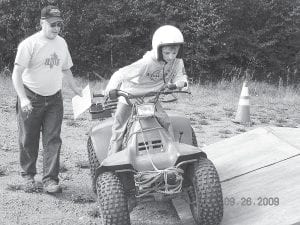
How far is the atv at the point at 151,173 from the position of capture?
459 cm

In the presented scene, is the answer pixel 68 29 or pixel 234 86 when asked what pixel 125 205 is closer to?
pixel 234 86

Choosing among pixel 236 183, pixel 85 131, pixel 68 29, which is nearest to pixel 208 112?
pixel 85 131

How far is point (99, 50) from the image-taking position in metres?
24.0

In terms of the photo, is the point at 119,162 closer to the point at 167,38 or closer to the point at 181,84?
the point at 181,84

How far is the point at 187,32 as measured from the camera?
2414cm

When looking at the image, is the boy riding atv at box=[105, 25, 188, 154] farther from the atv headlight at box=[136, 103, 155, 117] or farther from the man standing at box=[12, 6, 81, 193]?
the man standing at box=[12, 6, 81, 193]

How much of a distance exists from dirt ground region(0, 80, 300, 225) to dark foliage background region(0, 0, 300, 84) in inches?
401

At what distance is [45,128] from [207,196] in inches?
88.5

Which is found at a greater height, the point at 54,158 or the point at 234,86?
the point at 54,158

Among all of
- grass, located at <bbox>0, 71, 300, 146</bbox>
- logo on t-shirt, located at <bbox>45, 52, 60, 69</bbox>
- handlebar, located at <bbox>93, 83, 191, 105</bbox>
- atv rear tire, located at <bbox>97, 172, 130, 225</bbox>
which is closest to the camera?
atv rear tire, located at <bbox>97, 172, 130, 225</bbox>

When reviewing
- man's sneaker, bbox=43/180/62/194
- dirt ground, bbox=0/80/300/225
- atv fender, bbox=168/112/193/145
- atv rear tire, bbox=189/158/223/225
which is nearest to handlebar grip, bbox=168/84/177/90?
atv fender, bbox=168/112/193/145

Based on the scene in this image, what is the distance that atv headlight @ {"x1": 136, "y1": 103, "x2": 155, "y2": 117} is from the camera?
5.04m

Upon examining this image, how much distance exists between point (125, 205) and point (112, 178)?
28cm

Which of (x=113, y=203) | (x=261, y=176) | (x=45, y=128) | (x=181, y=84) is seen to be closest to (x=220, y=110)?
(x=261, y=176)
